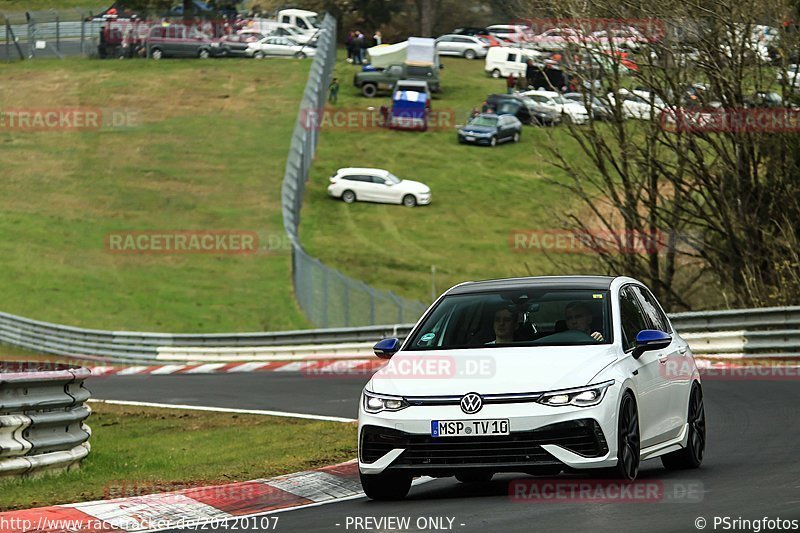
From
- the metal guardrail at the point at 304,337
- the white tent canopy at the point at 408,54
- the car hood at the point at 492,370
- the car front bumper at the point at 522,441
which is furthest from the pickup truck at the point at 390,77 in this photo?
the car front bumper at the point at 522,441

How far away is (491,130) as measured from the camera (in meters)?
70.2

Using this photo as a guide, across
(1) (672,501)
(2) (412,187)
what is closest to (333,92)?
(2) (412,187)

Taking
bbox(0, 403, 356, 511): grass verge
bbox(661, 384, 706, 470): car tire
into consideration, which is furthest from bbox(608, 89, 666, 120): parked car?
bbox(661, 384, 706, 470): car tire

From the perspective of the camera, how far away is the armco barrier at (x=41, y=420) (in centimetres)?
1066

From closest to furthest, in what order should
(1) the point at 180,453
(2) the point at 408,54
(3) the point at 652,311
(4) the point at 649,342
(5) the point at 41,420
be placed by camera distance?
(4) the point at 649,342
(5) the point at 41,420
(3) the point at 652,311
(1) the point at 180,453
(2) the point at 408,54

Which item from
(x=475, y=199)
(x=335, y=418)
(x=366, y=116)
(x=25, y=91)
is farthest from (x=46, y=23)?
(x=335, y=418)

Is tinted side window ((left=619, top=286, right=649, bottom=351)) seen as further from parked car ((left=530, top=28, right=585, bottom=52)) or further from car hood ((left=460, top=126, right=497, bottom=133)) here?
car hood ((left=460, top=126, right=497, bottom=133))

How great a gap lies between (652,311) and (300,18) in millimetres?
85608

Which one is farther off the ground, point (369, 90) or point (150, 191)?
point (150, 191)

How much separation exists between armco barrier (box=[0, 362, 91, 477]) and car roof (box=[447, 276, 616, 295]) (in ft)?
10.5

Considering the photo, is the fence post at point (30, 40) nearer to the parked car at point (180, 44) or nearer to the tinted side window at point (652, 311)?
the parked car at point (180, 44)

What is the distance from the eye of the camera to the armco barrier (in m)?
10.7

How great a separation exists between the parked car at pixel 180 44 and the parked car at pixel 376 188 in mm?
27171

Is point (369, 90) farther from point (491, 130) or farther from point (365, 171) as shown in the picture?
point (365, 171)
